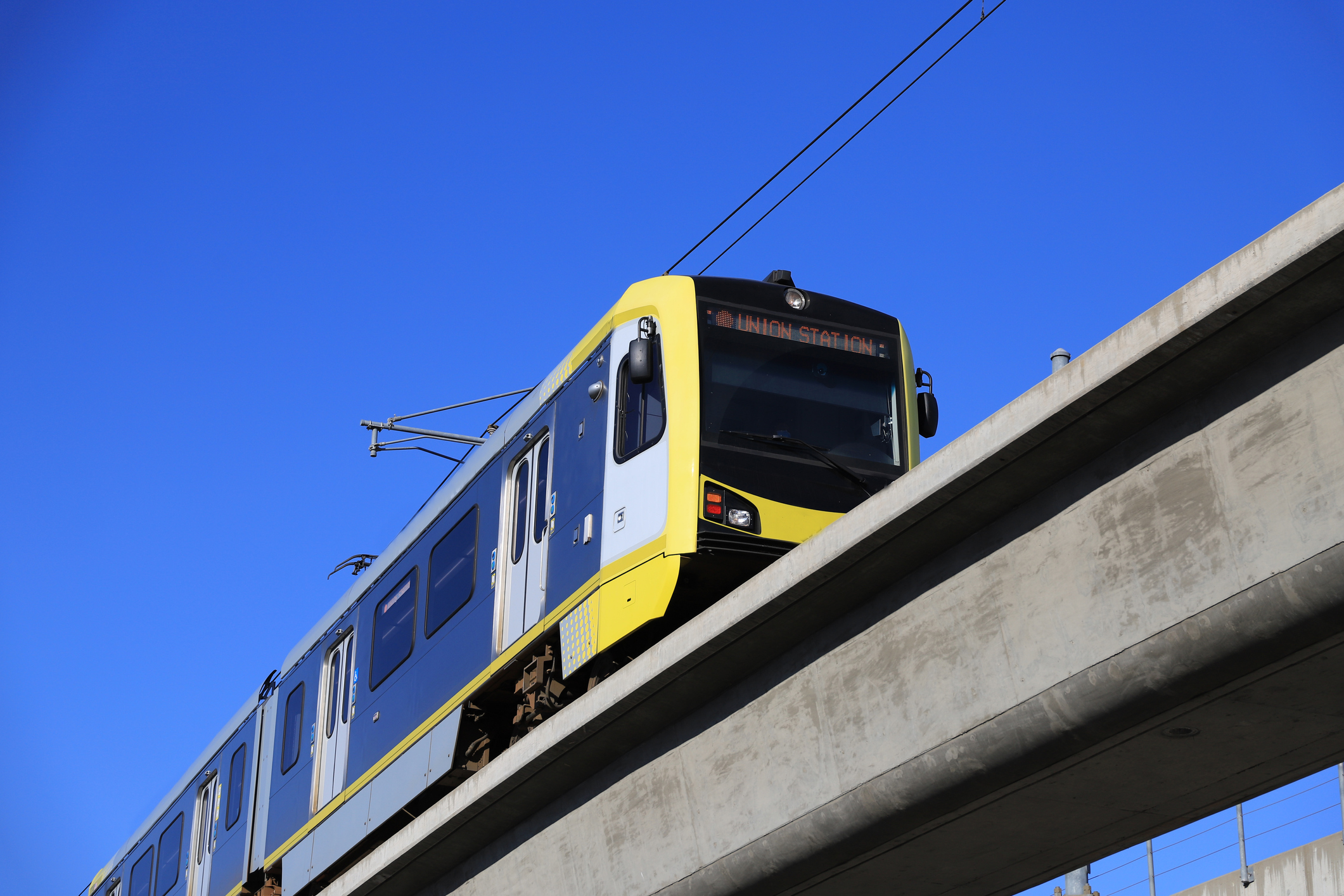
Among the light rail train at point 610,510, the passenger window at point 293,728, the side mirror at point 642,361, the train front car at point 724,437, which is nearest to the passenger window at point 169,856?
the passenger window at point 293,728

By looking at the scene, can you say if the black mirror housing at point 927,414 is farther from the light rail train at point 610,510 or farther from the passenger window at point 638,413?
the passenger window at point 638,413

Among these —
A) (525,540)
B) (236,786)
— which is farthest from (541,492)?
(236,786)

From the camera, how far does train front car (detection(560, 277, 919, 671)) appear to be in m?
9.15

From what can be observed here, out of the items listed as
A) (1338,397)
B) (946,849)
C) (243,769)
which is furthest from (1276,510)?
(243,769)

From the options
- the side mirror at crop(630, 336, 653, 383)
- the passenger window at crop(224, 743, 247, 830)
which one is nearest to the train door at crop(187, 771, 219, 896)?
the passenger window at crop(224, 743, 247, 830)

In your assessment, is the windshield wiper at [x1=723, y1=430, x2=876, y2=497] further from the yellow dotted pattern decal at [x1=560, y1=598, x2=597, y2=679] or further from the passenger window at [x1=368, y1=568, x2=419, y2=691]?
the passenger window at [x1=368, y1=568, x2=419, y2=691]

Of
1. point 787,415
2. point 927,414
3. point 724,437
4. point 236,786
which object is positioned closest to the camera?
point 724,437

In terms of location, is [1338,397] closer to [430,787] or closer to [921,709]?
[921,709]

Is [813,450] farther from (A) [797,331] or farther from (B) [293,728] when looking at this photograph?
(B) [293,728]

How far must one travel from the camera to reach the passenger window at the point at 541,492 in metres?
10.9

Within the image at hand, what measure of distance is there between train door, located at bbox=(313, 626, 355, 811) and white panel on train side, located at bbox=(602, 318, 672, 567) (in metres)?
5.58

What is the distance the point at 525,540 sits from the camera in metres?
11.1

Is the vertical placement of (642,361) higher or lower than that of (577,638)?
higher

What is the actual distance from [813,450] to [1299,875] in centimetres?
613
